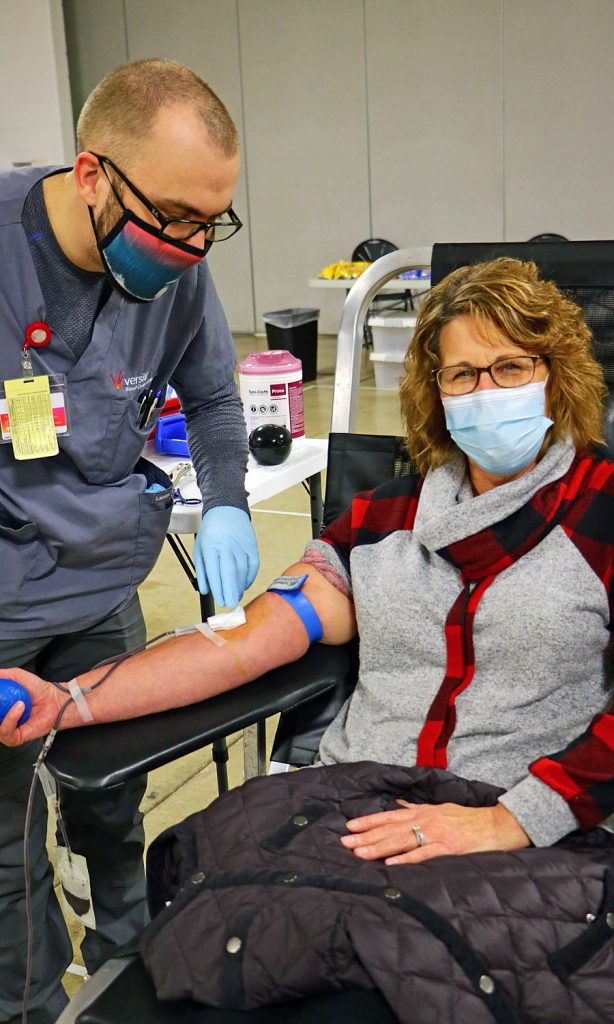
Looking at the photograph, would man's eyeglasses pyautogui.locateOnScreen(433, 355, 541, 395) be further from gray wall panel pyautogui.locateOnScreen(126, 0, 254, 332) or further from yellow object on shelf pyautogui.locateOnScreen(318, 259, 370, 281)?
gray wall panel pyautogui.locateOnScreen(126, 0, 254, 332)

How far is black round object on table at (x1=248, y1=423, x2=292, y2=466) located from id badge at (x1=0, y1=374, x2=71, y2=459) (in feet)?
2.15

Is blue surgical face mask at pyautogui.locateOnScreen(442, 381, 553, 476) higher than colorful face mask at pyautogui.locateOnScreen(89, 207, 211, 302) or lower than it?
lower

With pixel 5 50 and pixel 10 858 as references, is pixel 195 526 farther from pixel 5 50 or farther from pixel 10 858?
pixel 5 50

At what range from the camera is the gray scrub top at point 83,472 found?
4.47 ft

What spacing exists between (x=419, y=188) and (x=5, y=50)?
11.9ft

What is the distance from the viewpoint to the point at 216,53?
8.37m

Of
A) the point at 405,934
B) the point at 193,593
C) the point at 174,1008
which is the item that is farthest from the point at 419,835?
the point at 193,593

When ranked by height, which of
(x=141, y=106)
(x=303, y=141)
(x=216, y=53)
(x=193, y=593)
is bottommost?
(x=193, y=593)

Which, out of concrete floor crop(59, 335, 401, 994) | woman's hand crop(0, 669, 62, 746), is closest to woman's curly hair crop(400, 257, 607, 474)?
woman's hand crop(0, 669, 62, 746)

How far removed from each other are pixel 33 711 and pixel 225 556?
0.37m

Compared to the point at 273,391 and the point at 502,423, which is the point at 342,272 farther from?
the point at 502,423

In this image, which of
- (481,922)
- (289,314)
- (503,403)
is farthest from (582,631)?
(289,314)

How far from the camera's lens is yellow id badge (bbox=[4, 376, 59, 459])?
1.34 meters

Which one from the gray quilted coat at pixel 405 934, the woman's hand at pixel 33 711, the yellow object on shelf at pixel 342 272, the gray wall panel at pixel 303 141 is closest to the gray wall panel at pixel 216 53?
the gray wall panel at pixel 303 141
